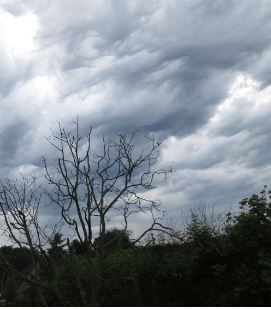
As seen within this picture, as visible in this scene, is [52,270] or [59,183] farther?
[52,270]

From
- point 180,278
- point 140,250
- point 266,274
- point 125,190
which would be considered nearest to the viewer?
point 266,274

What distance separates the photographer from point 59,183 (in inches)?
350

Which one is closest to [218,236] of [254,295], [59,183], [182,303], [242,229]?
[242,229]

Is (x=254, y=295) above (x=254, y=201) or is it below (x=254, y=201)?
below

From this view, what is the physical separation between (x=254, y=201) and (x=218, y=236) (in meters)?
1.15

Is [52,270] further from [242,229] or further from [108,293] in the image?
[242,229]

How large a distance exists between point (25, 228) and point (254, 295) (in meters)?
4.97

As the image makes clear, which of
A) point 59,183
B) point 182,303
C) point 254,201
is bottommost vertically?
point 182,303

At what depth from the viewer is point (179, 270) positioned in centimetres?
955

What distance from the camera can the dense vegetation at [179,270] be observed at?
7.99 meters

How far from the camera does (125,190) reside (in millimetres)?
8820

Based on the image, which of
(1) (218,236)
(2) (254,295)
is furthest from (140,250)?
(2) (254,295)

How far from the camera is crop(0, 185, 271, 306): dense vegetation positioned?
799 centimetres

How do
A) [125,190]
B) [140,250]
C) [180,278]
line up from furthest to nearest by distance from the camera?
→ 1. [140,250]
2. [180,278]
3. [125,190]
